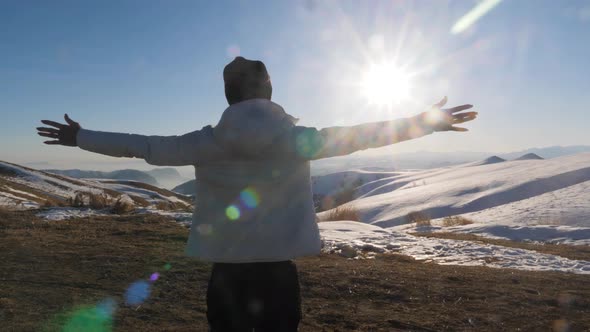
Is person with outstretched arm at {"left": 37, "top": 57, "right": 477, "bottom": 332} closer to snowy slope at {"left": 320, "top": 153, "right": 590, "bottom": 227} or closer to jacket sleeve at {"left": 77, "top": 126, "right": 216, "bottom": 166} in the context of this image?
jacket sleeve at {"left": 77, "top": 126, "right": 216, "bottom": 166}

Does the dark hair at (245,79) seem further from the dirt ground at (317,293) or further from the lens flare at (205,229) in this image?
the dirt ground at (317,293)

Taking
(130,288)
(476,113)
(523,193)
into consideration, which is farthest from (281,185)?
(523,193)

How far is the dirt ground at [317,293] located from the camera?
392 centimetres

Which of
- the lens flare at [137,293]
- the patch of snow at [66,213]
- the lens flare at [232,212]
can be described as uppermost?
the lens flare at [232,212]

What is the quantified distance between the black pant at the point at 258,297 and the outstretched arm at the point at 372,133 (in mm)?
601

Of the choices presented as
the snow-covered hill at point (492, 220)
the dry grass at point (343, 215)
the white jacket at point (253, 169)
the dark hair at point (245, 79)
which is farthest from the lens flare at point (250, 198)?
the dry grass at point (343, 215)

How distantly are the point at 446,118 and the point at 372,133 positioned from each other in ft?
1.43

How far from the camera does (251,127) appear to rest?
7.20ft

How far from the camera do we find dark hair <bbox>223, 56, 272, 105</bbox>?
236 cm

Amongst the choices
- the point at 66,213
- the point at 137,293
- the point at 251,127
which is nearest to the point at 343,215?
the point at 66,213

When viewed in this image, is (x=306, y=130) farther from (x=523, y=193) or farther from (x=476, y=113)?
(x=523, y=193)

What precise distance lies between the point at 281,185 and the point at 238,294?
0.57 meters

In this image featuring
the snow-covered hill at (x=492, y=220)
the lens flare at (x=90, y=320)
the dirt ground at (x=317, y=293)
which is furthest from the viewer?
the snow-covered hill at (x=492, y=220)

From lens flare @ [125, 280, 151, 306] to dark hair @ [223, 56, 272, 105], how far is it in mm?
2738
